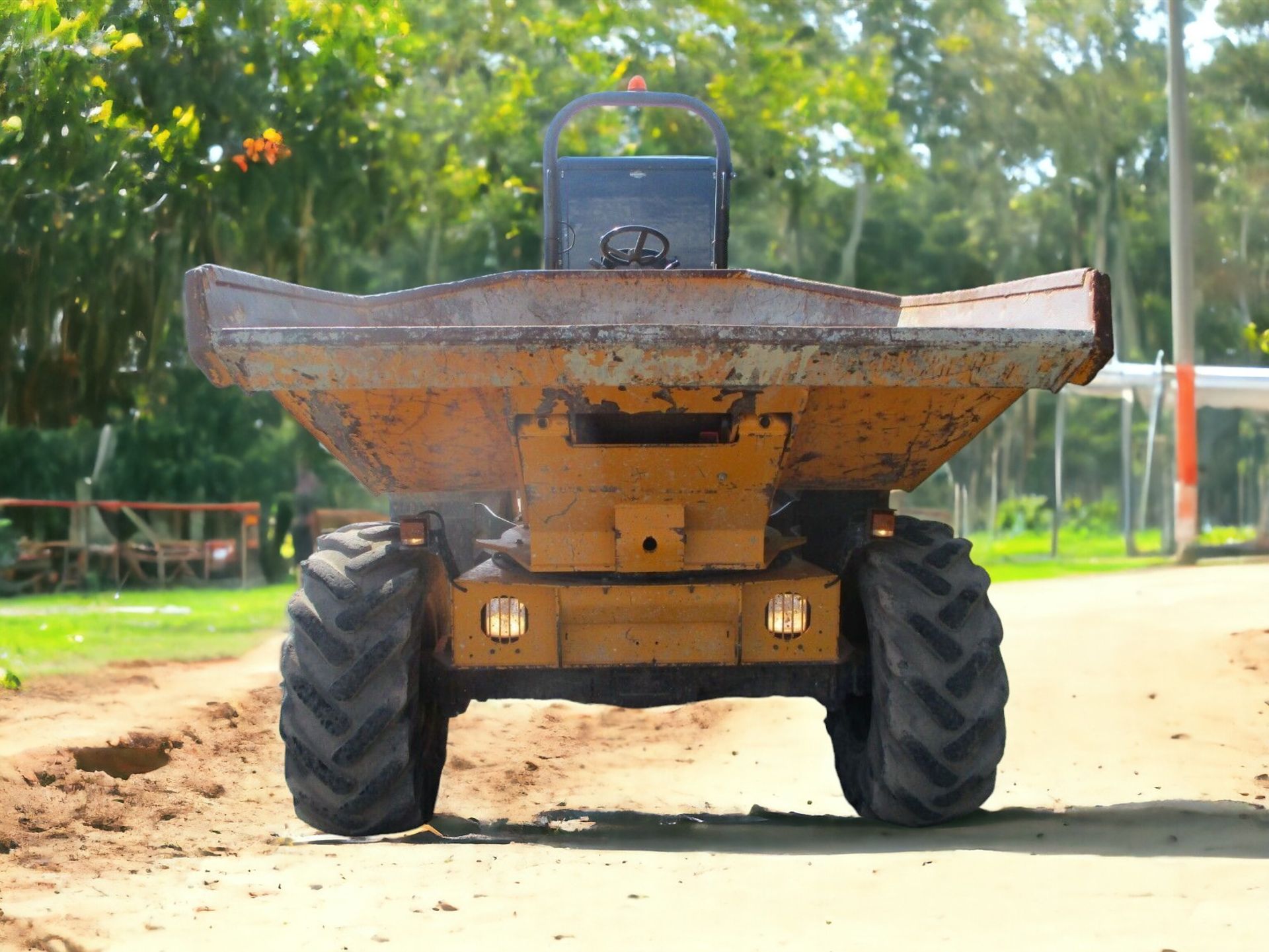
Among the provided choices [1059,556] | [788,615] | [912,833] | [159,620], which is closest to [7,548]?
[159,620]

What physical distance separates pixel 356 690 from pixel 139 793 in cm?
206

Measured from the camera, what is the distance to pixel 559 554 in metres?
6.73

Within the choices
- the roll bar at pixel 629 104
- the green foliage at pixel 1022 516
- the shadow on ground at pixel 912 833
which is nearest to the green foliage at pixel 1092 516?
the green foliage at pixel 1022 516

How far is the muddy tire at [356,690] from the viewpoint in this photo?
675cm

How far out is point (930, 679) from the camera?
22.5 ft

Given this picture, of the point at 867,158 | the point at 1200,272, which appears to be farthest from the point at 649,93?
the point at 1200,272

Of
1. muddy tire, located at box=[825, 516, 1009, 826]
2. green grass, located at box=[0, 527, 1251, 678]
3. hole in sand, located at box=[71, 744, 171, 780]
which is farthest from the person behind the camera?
green grass, located at box=[0, 527, 1251, 678]

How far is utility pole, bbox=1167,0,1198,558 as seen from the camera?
2281 cm

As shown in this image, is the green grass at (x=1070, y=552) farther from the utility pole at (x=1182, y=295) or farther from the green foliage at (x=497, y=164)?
the green foliage at (x=497, y=164)

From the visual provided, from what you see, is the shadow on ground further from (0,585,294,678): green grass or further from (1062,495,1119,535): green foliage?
(1062,495,1119,535): green foliage

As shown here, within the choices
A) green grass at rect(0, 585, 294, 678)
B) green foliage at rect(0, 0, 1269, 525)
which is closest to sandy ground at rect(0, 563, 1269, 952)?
green grass at rect(0, 585, 294, 678)

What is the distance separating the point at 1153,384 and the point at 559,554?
1796 cm

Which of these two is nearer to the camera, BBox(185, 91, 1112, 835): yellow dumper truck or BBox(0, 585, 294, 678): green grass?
BBox(185, 91, 1112, 835): yellow dumper truck

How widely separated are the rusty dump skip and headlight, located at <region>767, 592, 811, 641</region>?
0.81 ft
